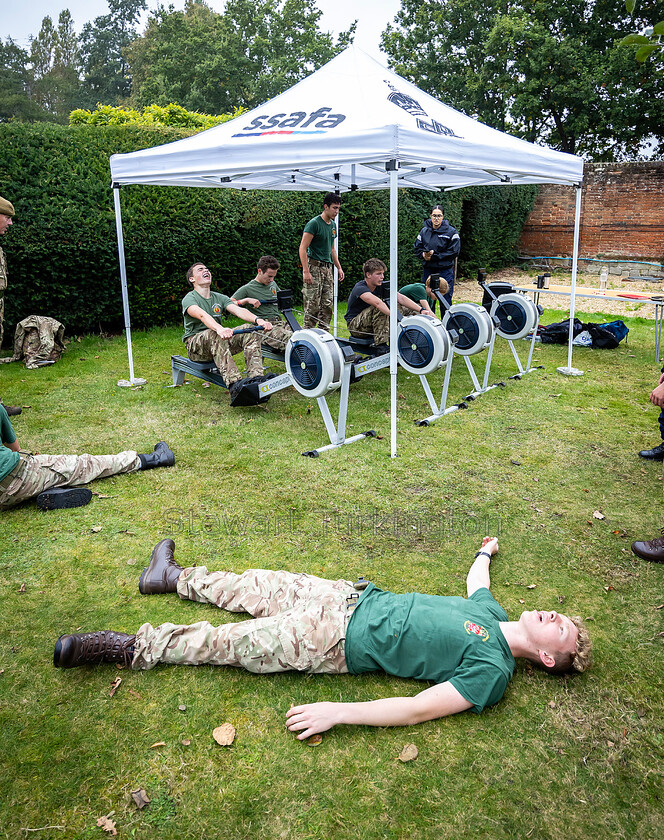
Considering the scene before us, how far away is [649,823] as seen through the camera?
1.92 meters

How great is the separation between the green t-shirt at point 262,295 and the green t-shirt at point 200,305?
1.29 feet

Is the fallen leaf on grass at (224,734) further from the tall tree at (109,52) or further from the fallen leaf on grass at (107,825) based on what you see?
the tall tree at (109,52)

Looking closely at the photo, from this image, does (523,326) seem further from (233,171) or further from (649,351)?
(233,171)

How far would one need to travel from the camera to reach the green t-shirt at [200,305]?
586 cm

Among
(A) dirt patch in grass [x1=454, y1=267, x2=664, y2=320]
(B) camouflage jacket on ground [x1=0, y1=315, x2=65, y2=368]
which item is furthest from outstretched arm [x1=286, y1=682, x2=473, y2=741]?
(A) dirt patch in grass [x1=454, y1=267, x2=664, y2=320]

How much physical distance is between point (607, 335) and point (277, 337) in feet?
16.3

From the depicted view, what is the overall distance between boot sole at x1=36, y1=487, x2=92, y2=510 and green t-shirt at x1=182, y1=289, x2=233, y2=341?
2410 millimetres

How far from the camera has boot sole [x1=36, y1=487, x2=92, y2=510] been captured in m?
3.86

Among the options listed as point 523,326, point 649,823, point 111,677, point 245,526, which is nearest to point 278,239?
point 523,326

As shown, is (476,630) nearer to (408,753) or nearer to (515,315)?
(408,753)

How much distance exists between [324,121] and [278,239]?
554cm

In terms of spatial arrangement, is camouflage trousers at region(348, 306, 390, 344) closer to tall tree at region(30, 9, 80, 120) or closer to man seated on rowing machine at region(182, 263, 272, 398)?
man seated on rowing machine at region(182, 263, 272, 398)

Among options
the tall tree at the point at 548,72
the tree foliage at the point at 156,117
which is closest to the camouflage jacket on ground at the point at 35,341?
the tree foliage at the point at 156,117

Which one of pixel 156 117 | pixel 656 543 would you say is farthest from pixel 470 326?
pixel 156 117
